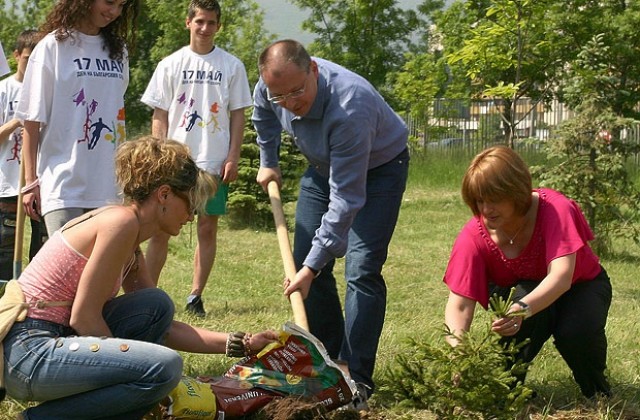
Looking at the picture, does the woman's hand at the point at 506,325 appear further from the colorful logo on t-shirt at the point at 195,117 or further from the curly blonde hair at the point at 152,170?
the colorful logo on t-shirt at the point at 195,117

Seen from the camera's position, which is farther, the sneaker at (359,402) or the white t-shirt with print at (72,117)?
the white t-shirt with print at (72,117)

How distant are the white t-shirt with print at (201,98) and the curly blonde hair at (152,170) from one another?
2.88 m

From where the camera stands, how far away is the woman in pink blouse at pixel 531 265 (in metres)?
4.05

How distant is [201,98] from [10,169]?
1.29 meters

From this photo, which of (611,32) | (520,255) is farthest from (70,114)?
(611,32)

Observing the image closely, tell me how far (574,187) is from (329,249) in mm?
5661

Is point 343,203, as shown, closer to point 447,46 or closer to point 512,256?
point 512,256

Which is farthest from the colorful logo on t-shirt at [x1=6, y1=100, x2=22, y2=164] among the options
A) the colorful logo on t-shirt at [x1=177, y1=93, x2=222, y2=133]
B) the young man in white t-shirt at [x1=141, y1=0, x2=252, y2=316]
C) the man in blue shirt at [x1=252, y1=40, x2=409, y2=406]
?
the man in blue shirt at [x1=252, y1=40, x2=409, y2=406]

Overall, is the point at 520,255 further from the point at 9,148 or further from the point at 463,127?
the point at 463,127

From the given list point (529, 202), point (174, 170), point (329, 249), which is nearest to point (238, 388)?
point (329, 249)

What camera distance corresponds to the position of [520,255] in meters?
4.29

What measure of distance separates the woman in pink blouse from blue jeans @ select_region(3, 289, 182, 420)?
1280mm

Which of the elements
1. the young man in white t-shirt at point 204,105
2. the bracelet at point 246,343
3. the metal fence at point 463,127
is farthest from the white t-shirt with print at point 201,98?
the metal fence at point 463,127

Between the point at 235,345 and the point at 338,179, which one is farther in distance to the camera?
the point at 338,179
